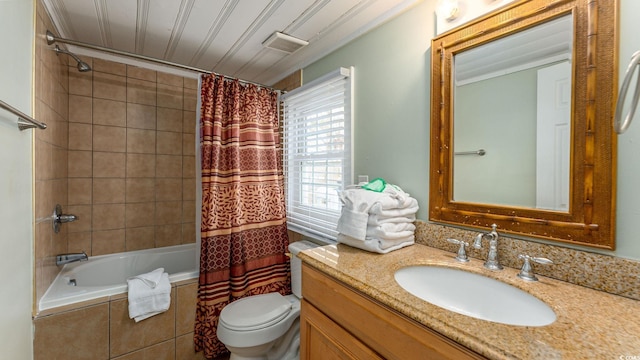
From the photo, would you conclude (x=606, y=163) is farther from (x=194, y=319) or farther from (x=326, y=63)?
(x=194, y=319)

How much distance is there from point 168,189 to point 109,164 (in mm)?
490

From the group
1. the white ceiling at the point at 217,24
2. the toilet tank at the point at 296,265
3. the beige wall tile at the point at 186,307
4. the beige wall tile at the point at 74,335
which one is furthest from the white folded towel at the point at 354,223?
the beige wall tile at the point at 74,335

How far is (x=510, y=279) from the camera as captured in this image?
873mm

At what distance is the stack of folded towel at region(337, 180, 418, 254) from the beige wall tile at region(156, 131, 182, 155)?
1984 mm

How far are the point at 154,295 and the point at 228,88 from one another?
4.91 feet

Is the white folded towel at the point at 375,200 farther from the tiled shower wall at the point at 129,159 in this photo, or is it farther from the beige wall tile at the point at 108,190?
the beige wall tile at the point at 108,190

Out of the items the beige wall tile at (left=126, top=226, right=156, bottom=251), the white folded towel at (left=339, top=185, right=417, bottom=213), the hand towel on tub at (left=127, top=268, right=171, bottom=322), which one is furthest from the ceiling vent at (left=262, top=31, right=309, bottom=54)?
the beige wall tile at (left=126, top=226, right=156, bottom=251)

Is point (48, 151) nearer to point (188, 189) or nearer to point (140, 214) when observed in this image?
point (140, 214)

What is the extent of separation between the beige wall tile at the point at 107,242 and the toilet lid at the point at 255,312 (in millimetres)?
1338

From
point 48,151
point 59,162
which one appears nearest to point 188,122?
point 59,162

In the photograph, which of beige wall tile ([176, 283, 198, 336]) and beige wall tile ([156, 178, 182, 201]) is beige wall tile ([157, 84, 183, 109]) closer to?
beige wall tile ([156, 178, 182, 201])

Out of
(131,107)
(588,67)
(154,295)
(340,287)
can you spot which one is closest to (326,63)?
(588,67)

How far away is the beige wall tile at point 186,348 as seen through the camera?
5.54 feet

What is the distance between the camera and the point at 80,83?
6.76ft
